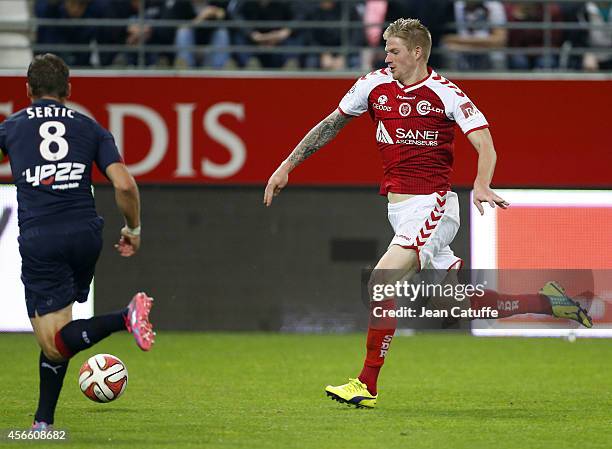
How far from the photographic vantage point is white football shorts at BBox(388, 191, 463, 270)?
8289mm

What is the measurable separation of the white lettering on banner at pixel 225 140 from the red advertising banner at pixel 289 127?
1 centimetres

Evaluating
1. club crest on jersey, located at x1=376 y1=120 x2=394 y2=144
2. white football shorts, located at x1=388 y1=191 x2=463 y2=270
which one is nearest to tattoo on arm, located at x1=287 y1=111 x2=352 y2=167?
club crest on jersey, located at x1=376 y1=120 x2=394 y2=144

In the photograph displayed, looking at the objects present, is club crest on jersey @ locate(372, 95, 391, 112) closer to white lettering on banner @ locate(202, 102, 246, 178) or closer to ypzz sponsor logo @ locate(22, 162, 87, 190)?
ypzz sponsor logo @ locate(22, 162, 87, 190)

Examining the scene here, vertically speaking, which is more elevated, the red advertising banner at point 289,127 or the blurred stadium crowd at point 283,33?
the blurred stadium crowd at point 283,33

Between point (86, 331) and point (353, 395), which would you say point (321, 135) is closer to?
point (353, 395)

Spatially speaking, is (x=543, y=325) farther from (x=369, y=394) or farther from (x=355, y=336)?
(x=369, y=394)

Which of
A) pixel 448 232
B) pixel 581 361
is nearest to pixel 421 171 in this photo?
pixel 448 232

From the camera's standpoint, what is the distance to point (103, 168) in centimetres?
675

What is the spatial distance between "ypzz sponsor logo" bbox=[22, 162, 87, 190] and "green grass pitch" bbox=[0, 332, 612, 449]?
126 centimetres

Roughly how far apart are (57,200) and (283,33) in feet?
28.1

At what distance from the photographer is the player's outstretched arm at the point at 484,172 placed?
7.58 metres

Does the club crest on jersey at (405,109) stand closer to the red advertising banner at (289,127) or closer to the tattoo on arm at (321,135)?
the tattoo on arm at (321,135)

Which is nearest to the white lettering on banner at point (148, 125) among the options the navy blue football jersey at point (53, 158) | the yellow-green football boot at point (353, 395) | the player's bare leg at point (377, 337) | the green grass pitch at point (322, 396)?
the green grass pitch at point (322, 396)

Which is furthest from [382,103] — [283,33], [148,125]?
[283,33]
